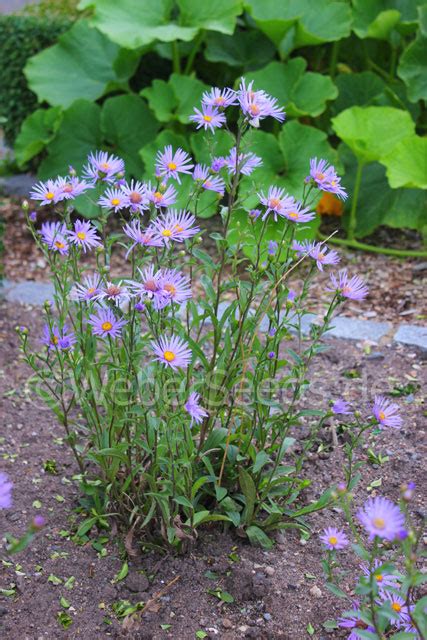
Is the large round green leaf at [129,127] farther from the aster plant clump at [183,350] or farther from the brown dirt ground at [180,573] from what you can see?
the aster plant clump at [183,350]

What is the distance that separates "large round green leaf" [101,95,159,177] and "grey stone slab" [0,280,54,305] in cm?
83

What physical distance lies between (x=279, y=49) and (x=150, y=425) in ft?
8.32

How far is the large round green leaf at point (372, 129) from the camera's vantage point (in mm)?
3170

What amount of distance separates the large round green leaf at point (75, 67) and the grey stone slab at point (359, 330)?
1774 mm

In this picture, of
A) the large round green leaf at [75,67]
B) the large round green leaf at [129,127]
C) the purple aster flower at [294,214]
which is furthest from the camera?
the large round green leaf at [75,67]

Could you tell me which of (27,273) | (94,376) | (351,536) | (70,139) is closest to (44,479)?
(94,376)

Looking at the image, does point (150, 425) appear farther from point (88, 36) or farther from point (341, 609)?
point (88, 36)

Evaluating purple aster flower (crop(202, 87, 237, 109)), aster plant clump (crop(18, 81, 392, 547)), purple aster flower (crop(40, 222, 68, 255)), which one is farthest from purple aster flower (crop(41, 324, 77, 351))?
purple aster flower (crop(202, 87, 237, 109))

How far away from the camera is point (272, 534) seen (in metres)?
1.76

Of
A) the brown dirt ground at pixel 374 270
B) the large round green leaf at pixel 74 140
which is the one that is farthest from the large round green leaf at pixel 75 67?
the brown dirt ground at pixel 374 270

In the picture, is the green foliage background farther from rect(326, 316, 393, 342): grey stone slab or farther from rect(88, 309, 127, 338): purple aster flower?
rect(88, 309, 127, 338): purple aster flower

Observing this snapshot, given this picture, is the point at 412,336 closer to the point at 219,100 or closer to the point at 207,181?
the point at 207,181

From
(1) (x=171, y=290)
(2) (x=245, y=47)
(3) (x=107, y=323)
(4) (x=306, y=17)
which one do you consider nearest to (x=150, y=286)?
(1) (x=171, y=290)

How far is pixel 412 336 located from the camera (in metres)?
2.58
